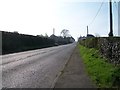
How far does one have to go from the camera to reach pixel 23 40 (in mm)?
63656

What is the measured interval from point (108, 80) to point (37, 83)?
9.63 ft

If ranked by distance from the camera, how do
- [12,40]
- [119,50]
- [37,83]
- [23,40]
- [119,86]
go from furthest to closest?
[23,40] < [12,40] < [119,50] < [37,83] < [119,86]

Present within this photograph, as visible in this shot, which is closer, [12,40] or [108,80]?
[108,80]

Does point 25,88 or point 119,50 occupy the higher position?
point 119,50

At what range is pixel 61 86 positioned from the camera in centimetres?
1177

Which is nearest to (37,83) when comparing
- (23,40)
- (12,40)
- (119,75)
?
(119,75)

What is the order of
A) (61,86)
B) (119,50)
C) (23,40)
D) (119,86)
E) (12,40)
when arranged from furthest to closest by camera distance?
1. (23,40)
2. (12,40)
3. (119,50)
4. (61,86)
5. (119,86)

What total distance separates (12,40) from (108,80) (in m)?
42.4

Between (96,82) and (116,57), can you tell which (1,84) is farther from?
(116,57)

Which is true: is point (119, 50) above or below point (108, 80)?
above

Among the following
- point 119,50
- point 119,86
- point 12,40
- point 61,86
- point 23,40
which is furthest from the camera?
point 23,40

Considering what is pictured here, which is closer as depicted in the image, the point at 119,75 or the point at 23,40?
the point at 119,75

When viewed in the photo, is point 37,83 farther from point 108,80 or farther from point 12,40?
point 12,40

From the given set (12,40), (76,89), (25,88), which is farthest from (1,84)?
(12,40)
